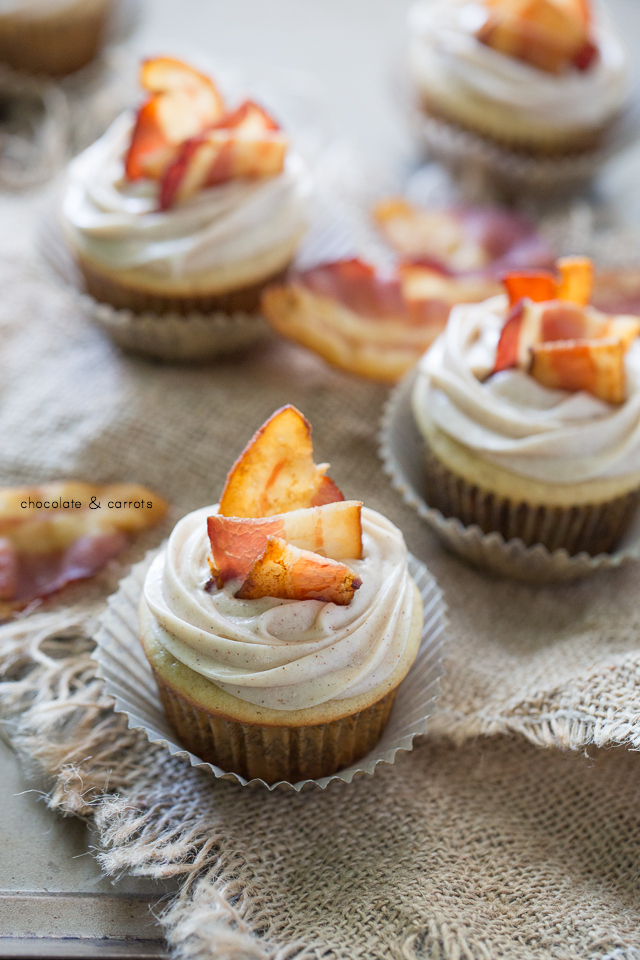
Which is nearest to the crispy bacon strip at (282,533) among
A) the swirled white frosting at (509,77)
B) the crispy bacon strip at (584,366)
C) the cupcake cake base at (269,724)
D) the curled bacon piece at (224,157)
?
the cupcake cake base at (269,724)

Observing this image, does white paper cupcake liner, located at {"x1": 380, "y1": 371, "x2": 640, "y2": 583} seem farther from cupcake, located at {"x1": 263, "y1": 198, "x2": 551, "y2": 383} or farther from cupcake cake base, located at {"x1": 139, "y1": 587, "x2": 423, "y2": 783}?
cupcake cake base, located at {"x1": 139, "y1": 587, "x2": 423, "y2": 783}

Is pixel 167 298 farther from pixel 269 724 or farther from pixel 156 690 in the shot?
pixel 269 724

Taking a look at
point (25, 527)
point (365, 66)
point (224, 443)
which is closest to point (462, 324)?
point (224, 443)

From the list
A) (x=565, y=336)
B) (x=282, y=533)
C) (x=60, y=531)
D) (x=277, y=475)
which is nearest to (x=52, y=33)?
(x=60, y=531)

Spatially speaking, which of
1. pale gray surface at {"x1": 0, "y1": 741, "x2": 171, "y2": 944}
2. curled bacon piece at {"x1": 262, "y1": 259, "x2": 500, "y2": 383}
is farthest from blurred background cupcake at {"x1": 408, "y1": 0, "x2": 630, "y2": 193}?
pale gray surface at {"x1": 0, "y1": 741, "x2": 171, "y2": 944}

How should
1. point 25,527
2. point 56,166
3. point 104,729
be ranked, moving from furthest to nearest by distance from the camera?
point 56,166 < point 25,527 < point 104,729

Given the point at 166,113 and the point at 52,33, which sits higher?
the point at 166,113

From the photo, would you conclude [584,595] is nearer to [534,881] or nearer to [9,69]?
[534,881]
